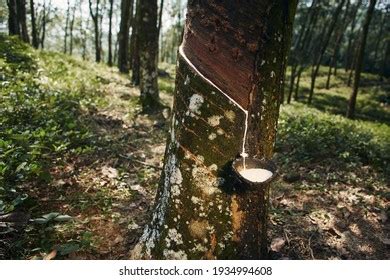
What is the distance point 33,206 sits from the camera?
3.84 metres

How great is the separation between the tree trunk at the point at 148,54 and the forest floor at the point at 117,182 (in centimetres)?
49

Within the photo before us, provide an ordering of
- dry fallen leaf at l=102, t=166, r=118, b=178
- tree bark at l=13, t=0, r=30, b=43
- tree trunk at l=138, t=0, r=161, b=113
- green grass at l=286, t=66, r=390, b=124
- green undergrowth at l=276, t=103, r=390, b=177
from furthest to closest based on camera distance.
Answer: green grass at l=286, t=66, r=390, b=124 < tree bark at l=13, t=0, r=30, b=43 < tree trunk at l=138, t=0, r=161, b=113 < green undergrowth at l=276, t=103, r=390, b=177 < dry fallen leaf at l=102, t=166, r=118, b=178

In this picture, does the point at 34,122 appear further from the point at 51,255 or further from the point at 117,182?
the point at 51,255

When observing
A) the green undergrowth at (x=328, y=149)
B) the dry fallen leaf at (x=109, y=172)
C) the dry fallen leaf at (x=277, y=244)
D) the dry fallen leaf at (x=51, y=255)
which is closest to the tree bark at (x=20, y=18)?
the dry fallen leaf at (x=109, y=172)

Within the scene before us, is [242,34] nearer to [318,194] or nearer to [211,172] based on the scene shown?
[211,172]

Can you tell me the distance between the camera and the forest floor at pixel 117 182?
11.4ft

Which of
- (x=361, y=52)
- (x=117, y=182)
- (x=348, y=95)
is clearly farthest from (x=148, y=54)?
(x=348, y=95)

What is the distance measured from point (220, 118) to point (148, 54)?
6.91m

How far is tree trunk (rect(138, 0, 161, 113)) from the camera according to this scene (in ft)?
29.1

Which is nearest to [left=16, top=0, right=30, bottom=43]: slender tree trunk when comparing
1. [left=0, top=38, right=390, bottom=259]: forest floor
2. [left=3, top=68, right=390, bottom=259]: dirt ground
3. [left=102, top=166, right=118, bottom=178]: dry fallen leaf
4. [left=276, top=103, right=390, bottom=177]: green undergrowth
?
[left=0, top=38, right=390, bottom=259]: forest floor

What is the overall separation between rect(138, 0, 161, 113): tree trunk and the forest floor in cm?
49

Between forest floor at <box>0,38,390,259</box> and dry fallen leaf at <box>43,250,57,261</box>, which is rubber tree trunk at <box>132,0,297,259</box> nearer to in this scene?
dry fallen leaf at <box>43,250,57,261</box>

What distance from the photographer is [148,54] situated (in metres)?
9.09
